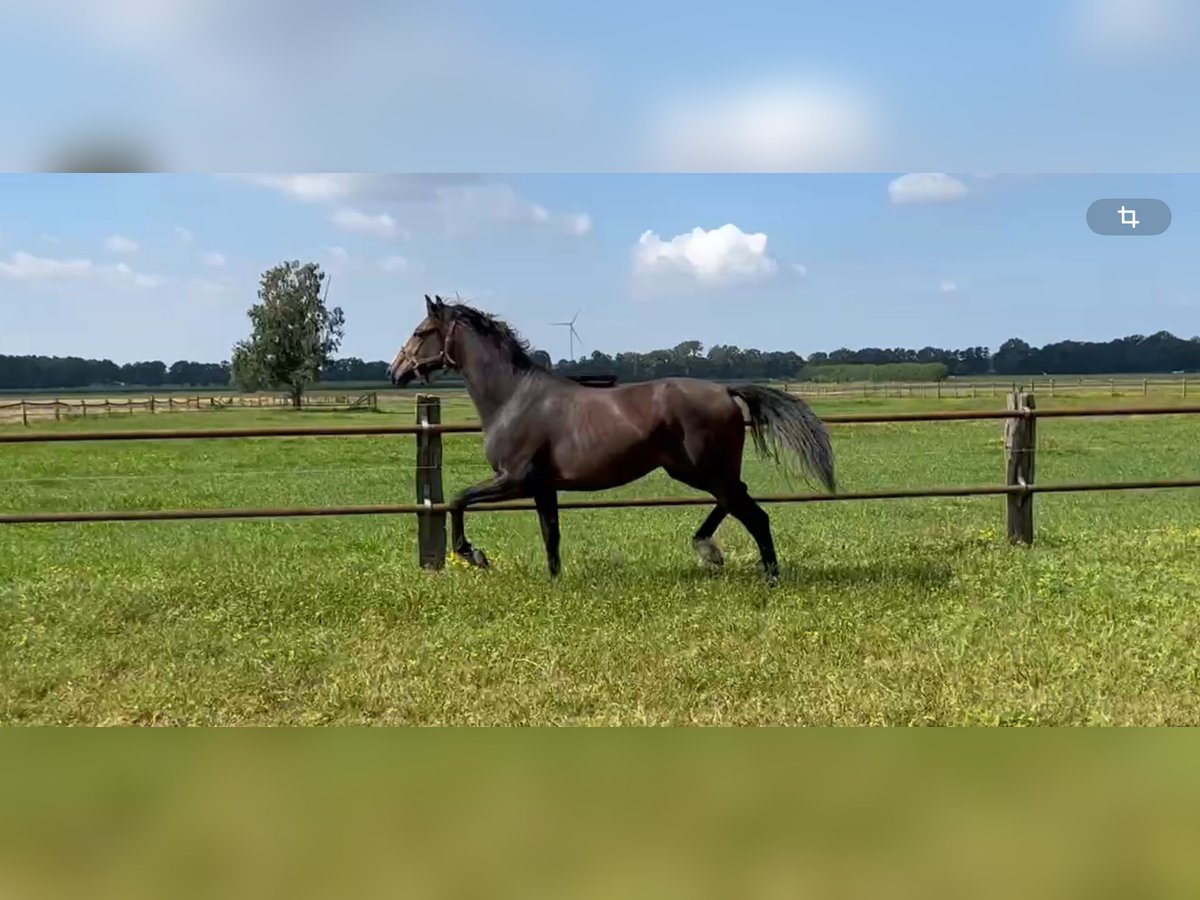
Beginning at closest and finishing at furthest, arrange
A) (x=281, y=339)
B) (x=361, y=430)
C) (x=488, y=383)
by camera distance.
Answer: (x=488, y=383) → (x=361, y=430) → (x=281, y=339)

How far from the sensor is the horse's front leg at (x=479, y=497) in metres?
5.52

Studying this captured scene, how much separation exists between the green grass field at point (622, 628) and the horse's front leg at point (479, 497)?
209 mm

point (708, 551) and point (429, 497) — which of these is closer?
point (708, 551)

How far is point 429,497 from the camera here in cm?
632

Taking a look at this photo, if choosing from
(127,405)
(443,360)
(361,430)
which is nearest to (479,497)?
(443,360)

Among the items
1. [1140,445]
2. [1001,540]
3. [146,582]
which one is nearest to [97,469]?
[146,582]

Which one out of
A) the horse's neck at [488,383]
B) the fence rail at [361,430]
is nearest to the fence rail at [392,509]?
the fence rail at [361,430]

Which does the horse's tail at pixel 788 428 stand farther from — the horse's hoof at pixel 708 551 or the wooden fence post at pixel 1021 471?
the wooden fence post at pixel 1021 471

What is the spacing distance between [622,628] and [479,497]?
4.94 ft

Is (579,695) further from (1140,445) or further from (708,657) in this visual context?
(1140,445)

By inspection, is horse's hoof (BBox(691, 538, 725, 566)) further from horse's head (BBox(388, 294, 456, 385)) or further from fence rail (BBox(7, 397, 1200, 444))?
horse's head (BBox(388, 294, 456, 385))

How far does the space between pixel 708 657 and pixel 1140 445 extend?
18.6m

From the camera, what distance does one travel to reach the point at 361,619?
189 inches

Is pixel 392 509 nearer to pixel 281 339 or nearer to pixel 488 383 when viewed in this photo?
pixel 488 383
